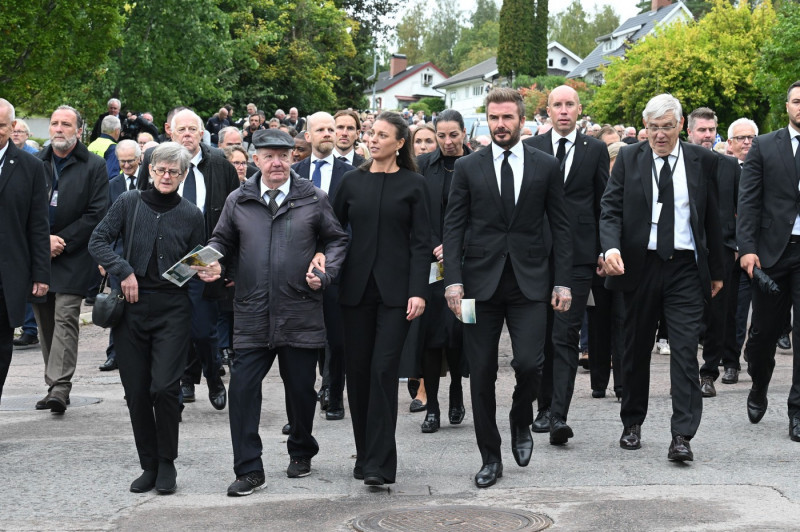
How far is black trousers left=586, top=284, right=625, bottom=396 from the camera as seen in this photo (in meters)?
10.4

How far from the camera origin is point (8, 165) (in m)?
8.62

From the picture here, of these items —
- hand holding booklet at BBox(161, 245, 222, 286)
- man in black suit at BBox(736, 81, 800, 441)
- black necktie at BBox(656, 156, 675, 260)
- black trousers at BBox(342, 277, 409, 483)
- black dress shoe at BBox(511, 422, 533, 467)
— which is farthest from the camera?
man in black suit at BBox(736, 81, 800, 441)

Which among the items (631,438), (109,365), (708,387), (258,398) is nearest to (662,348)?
(708,387)

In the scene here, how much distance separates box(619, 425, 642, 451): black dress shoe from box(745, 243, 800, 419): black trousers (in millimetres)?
1176

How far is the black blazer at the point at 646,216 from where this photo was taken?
805 cm

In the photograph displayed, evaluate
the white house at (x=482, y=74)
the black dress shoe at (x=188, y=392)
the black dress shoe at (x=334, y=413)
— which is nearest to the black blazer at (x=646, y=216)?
the black dress shoe at (x=334, y=413)

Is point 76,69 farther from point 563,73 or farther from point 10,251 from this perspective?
point 563,73

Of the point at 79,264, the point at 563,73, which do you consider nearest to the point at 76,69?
the point at 79,264

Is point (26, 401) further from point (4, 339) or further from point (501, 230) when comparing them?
point (501, 230)

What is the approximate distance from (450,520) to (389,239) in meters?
1.83

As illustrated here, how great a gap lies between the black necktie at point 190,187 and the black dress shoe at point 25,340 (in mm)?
5354

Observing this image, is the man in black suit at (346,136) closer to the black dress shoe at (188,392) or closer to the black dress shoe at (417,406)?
the black dress shoe at (417,406)

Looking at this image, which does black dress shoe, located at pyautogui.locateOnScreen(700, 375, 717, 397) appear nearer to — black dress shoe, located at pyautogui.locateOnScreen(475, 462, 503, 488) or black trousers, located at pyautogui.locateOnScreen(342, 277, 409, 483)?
black dress shoe, located at pyautogui.locateOnScreen(475, 462, 503, 488)

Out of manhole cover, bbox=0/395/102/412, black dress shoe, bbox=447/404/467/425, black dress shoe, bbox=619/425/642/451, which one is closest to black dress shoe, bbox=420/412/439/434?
black dress shoe, bbox=447/404/467/425
